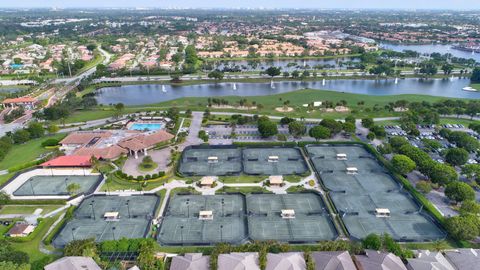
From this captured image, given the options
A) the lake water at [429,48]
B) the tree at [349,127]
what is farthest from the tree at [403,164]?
the lake water at [429,48]

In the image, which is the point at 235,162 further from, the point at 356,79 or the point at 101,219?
the point at 356,79

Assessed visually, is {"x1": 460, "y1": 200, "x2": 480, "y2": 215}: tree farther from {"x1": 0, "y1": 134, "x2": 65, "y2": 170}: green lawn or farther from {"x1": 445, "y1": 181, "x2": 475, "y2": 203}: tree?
{"x1": 0, "y1": 134, "x2": 65, "y2": 170}: green lawn

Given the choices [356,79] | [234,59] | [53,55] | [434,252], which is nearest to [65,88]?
[53,55]

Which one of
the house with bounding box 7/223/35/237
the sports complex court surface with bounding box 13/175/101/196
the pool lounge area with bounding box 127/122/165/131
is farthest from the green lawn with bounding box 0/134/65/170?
the house with bounding box 7/223/35/237

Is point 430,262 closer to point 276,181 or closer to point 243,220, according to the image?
point 243,220

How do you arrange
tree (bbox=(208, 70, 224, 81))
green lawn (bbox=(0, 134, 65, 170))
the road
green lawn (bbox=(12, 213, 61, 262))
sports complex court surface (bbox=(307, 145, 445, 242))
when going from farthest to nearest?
1. the road
2. tree (bbox=(208, 70, 224, 81))
3. green lawn (bbox=(0, 134, 65, 170))
4. sports complex court surface (bbox=(307, 145, 445, 242))
5. green lawn (bbox=(12, 213, 61, 262))

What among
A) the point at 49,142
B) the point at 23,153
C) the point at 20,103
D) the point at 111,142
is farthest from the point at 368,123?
the point at 20,103

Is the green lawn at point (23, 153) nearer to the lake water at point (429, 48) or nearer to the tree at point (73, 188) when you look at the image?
the tree at point (73, 188)
